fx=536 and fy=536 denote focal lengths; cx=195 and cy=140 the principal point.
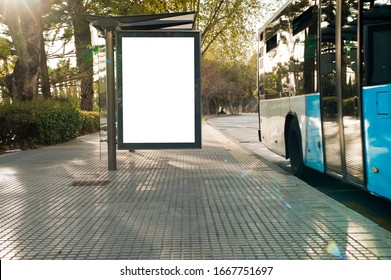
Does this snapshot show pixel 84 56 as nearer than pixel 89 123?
No

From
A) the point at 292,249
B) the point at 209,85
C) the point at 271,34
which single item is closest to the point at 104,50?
the point at 271,34

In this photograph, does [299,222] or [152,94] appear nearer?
[299,222]

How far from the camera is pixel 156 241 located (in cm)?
558

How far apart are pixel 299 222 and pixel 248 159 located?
756 centimetres

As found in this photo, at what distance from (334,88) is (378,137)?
1736 mm

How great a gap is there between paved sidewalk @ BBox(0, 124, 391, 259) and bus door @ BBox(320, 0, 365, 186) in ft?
2.10

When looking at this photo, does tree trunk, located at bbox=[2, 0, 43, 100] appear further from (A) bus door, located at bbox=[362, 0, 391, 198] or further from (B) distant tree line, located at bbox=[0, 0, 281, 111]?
(A) bus door, located at bbox=[362, 0, 391, 198]

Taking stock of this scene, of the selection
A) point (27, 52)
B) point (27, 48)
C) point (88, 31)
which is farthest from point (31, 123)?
point (88, 31)

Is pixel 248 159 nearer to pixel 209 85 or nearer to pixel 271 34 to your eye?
pixel 271 34

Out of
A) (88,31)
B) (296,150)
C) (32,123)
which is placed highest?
(88,31)

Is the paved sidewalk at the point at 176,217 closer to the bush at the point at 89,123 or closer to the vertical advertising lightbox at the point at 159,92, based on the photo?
the vertical advertising lightbox at the point at 159,92

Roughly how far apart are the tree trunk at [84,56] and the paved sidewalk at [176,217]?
16.5m

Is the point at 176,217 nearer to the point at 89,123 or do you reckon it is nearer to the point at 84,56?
the point at 89,123

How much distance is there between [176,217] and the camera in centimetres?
680
